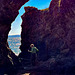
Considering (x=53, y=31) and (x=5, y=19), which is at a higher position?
(x=5, y=19)

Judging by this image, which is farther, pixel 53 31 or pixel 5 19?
pixel 53 31

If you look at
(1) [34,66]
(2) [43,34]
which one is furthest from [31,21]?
(1) [34,66]

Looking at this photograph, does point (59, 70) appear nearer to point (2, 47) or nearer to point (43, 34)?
point (2, 47)

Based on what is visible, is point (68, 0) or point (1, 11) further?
point (68, 0)

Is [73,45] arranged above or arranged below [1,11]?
below

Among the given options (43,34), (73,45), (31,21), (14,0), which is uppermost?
(14,0)

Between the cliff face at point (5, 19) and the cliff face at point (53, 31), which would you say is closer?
the cliff face at point (5, 19)

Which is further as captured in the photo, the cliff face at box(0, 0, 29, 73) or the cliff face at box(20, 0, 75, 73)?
the cliff face at box(20, 0, 75, 73)

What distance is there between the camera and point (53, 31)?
952 inches

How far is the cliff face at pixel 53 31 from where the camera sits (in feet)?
67.6

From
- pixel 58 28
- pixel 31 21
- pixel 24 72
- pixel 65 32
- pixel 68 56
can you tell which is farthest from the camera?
pixel 31 21

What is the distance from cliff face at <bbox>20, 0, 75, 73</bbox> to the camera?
20.6 m

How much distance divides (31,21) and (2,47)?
1243cm

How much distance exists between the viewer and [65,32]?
2167cm
